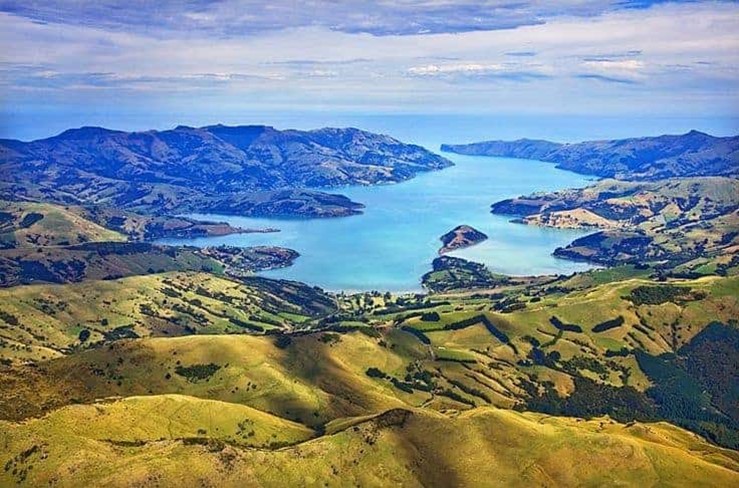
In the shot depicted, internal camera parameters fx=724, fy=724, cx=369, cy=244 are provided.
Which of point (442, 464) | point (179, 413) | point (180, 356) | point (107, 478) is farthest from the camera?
point (180, 356)

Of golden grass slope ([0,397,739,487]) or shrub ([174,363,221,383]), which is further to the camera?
shrub ([174,363,221,383])

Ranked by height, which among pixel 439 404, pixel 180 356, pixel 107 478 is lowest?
pixel 439 404

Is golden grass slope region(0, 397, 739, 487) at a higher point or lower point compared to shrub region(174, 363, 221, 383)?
higher

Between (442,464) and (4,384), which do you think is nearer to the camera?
(442,464)

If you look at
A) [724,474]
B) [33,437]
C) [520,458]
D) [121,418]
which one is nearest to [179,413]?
[121,418]

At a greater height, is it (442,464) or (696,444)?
(442,464)

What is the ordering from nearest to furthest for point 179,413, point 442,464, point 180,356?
point 442,464 → point 179,413 → point 180,356

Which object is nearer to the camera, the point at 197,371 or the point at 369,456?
the point at 369,456

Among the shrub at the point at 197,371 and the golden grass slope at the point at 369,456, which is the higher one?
the golden grass slope at the point at 369,456

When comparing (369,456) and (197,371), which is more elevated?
(369,456)

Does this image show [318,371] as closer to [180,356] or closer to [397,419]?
[180,356]

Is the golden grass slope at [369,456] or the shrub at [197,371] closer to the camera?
the golden grass slope at [369,456]
